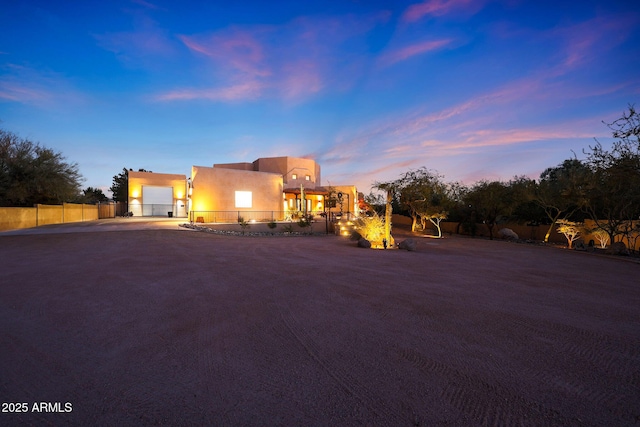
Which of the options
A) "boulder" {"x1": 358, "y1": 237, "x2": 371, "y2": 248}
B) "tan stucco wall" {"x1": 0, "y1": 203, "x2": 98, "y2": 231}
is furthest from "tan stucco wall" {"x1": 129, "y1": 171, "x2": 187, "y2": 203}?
"boulder" {"x1": 358, "y1": 237, "x2": 371, "y2": 248}

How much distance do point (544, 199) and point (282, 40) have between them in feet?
57.0

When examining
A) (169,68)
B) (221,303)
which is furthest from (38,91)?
(221,303)

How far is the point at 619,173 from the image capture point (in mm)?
10172

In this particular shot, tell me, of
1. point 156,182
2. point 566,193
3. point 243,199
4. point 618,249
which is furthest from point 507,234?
point 156,182

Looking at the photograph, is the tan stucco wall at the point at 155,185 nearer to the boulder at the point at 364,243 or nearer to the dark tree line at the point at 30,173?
the dark tree line at the point at 30,173

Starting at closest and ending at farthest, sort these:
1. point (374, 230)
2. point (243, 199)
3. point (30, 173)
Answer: point (374, 230), point (30, 173), point (243, 199)

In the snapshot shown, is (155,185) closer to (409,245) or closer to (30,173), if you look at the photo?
(30,173)

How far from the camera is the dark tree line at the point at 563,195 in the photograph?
10258 mm

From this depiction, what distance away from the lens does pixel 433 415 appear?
200 centimetres

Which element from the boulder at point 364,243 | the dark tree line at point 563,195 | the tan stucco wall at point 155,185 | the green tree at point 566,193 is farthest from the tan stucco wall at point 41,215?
the green tree at point 566,193

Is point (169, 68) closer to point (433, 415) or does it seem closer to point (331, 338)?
point (331, 338)

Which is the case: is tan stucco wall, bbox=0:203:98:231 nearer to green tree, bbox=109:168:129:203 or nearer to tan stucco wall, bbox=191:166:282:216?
tan stucco wall, bbox=191:166:282:216

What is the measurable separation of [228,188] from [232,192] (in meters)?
0.51

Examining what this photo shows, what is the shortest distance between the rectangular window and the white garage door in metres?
15.6
